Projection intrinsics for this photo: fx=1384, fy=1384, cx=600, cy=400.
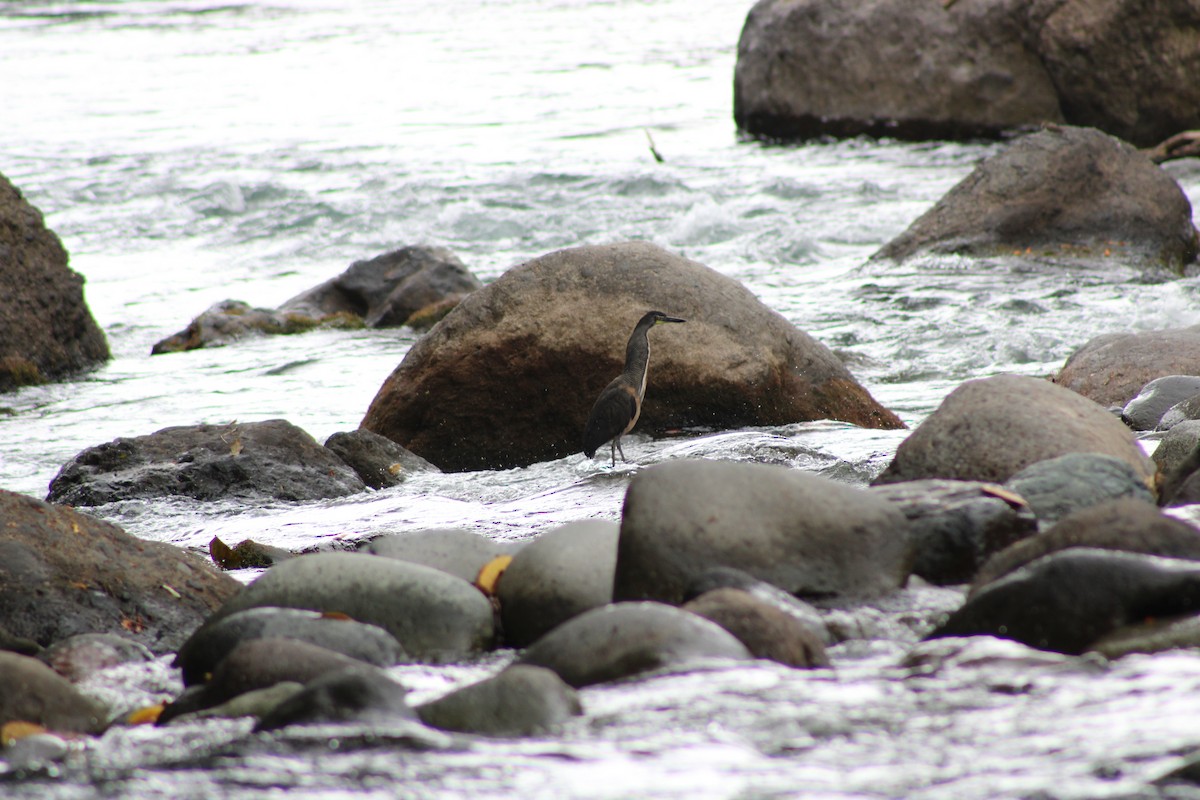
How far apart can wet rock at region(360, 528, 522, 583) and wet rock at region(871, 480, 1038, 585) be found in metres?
1.39

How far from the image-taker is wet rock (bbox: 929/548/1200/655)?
10.8ft

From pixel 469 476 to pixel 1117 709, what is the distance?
440 cm

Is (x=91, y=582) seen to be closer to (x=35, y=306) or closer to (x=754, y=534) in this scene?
(x=754, y=534)

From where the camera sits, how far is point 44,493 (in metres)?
7.05

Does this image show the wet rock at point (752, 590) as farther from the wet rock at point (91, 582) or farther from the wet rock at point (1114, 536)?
the wet rock at point (91, 582)

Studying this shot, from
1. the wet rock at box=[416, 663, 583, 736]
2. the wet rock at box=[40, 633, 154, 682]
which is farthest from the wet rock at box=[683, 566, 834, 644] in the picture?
the wet rock at box=[40, 633, 154, 682]

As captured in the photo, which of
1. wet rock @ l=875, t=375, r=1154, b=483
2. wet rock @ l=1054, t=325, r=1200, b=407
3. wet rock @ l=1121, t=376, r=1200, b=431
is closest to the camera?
wet rock @ l=875, t=375, r=1154, b=483

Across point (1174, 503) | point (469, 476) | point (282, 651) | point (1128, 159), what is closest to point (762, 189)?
point (1128, 159)

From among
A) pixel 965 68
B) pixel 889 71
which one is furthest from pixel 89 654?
pixel 889 71

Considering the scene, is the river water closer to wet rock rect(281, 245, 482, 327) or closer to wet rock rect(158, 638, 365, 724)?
wet rock rect(158, 638, 365, 724)

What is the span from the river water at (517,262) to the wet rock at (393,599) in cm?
14

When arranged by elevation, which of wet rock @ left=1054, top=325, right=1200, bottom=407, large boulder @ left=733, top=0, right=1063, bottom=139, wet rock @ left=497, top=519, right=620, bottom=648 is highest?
large boulder @ left=733, top=0, right=1063, bottom=139

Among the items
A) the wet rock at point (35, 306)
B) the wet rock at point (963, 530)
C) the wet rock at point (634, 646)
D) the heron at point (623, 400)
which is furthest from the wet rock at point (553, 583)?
the wet rock at point (35, 306)

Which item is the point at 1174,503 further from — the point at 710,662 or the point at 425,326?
the point at 425,326
